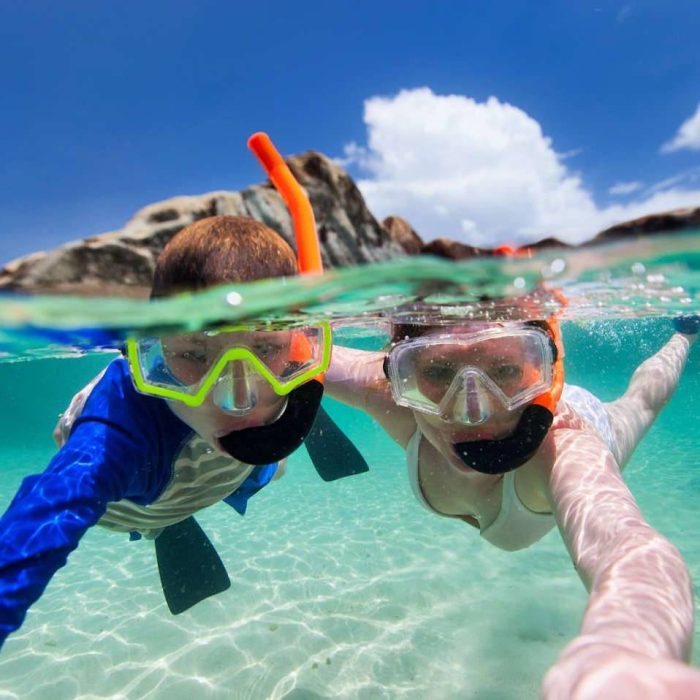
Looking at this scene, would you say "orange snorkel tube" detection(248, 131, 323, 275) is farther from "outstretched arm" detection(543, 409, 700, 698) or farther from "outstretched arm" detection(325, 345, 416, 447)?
"outstretched arm" detection(543, 409, 700, 698)

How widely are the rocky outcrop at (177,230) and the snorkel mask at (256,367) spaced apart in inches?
28.8

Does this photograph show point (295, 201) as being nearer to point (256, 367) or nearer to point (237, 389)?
point (256, 367)

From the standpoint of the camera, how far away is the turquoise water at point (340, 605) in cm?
496

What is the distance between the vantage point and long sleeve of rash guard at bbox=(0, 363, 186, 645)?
2307 millimetres

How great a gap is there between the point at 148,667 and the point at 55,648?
164 centimetres

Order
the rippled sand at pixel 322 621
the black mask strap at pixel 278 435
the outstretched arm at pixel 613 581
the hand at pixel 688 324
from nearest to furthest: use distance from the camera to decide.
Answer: the outstretched arm at pixel 613 581 → the black mask strap at pixel 278 435 → the rippled sand at pixel 322 621 → the hand at pixel 688 324

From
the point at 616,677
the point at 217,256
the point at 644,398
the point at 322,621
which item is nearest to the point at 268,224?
the point at 217,256

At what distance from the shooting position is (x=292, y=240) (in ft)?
15.3

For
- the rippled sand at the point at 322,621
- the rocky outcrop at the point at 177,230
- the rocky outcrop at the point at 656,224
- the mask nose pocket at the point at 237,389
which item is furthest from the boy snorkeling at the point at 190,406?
the rippled sand at the point at 322,621

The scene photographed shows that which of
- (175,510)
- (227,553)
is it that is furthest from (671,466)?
(175,510)

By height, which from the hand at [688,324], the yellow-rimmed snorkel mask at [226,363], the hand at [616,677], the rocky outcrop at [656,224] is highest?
the rocky outcrop at [656,224]

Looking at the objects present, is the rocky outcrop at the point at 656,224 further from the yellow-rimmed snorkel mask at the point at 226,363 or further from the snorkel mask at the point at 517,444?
the yellow-rimmed snorkel mask at the point at 226,363

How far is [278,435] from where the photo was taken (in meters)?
3.23

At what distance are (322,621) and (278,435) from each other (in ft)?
13.9
